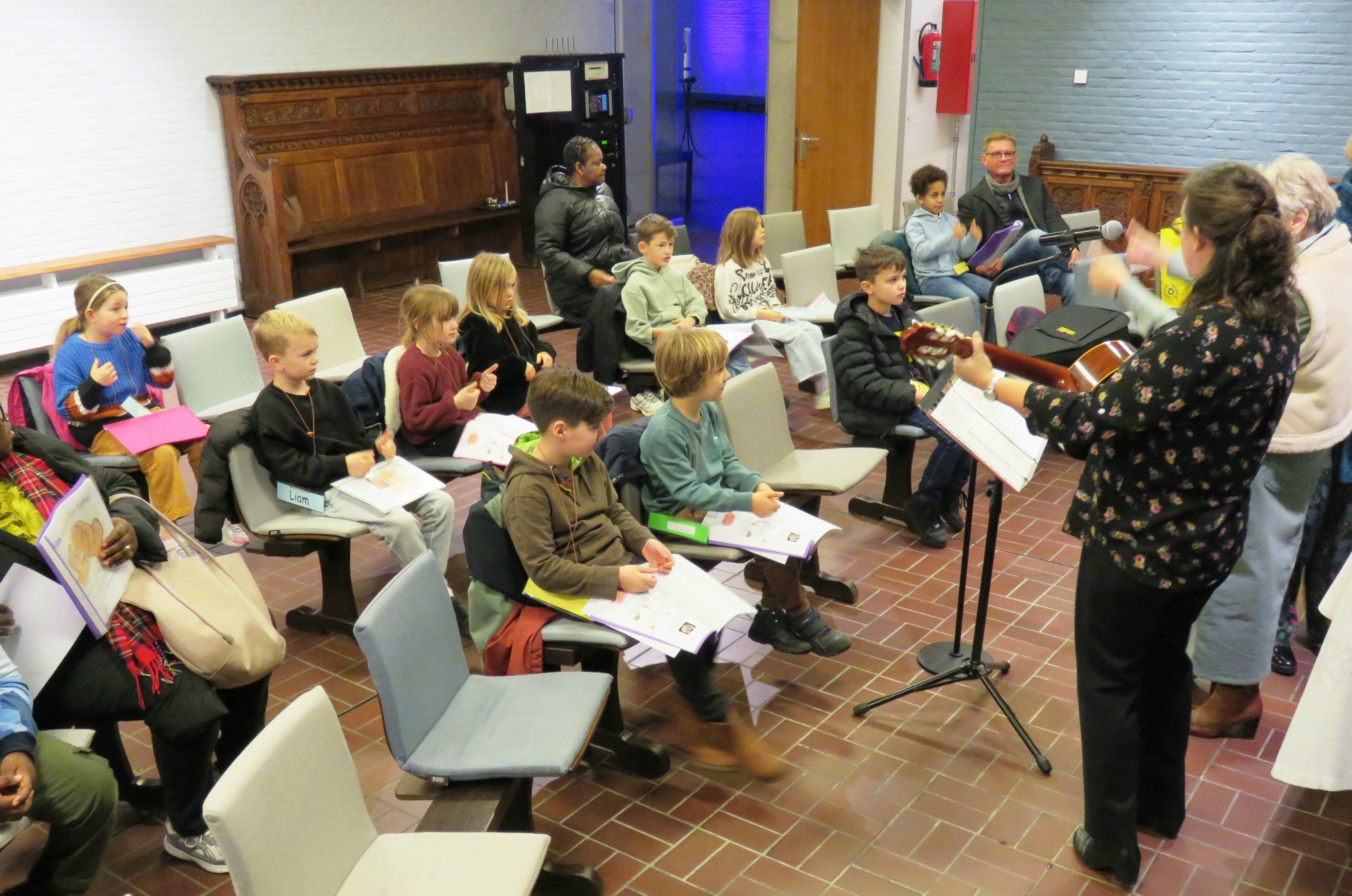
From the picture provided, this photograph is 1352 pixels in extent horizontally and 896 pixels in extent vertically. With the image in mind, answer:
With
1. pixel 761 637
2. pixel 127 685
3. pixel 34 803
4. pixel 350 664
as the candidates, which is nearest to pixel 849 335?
pixel 761 637

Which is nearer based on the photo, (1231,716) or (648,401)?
(1231,716)

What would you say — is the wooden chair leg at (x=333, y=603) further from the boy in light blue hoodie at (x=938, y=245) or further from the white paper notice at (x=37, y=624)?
the boy in light blue hoodie at (x=938, y=245)

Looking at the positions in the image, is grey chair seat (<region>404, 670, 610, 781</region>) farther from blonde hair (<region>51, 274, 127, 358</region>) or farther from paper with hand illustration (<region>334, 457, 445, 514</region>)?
blonde hair (<region>51, 274, 127, 358</region>)

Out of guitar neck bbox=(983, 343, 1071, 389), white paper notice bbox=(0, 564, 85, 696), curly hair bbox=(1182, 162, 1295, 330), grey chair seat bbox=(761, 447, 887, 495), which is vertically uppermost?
curly hair bbox=(1182, 162, 1295, 330)

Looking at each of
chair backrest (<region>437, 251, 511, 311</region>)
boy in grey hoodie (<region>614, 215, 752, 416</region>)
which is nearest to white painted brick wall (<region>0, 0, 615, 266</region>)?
chair backrest (<region>437, 251, 511, 311</region>)

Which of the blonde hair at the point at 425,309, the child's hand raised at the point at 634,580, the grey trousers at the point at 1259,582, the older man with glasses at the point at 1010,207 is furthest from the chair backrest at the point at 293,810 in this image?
the older man with glasses at the point at 1010,207

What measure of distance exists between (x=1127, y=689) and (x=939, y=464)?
2231mm

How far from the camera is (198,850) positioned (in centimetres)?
299

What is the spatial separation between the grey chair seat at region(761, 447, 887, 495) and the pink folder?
2353 mm

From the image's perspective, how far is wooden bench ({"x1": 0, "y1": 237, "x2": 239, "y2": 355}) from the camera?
7.54 m

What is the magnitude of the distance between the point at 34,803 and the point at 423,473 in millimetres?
1927

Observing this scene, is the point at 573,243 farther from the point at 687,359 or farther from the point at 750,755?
the point at 750,755

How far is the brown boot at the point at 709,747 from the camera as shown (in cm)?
342

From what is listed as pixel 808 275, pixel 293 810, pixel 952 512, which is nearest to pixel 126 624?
pixel 293 810
